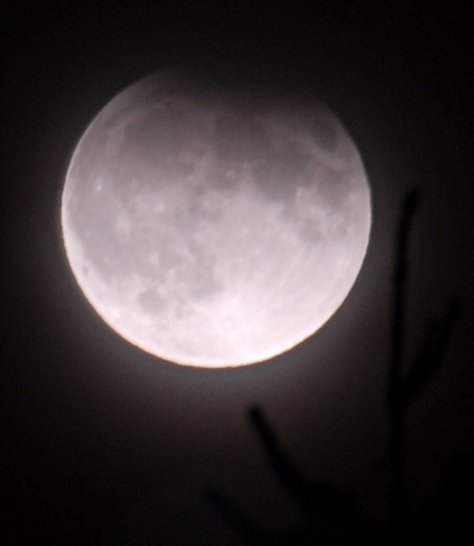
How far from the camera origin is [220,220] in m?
4.15

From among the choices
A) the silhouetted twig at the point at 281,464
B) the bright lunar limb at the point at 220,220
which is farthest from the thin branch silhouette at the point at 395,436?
the bright lunar limb at the point at 220,220

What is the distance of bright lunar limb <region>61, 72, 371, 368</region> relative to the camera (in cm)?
411

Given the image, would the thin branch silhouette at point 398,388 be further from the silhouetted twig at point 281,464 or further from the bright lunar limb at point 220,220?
the bright lunar limb at point 220,220

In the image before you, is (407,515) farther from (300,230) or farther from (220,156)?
(220,156)

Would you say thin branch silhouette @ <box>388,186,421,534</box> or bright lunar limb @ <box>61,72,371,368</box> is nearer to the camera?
thin branch silhouette @ <box>388,186,421,534</box>

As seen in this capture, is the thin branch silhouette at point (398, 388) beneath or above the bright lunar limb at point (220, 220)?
beneath

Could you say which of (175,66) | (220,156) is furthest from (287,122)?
(175,66)

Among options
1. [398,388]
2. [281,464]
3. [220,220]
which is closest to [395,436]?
[398,388]

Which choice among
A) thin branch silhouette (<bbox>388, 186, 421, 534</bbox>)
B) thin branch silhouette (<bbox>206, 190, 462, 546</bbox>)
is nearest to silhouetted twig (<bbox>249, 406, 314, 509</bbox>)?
thin branch silhouette (<bbox>206, 190, 462, 546</bbox>)

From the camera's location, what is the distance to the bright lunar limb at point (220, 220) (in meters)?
4.11

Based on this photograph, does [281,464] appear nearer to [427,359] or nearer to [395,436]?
[395,436]

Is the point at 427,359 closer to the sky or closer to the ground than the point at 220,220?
closer to the ground

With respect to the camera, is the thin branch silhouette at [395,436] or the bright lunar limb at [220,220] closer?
the thin branch silhouette at [395,436]

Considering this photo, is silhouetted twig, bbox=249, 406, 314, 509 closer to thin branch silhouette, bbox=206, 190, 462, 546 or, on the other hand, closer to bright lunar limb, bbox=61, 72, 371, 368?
thin branch silhouette, bbox=206, 190, 462, 546
